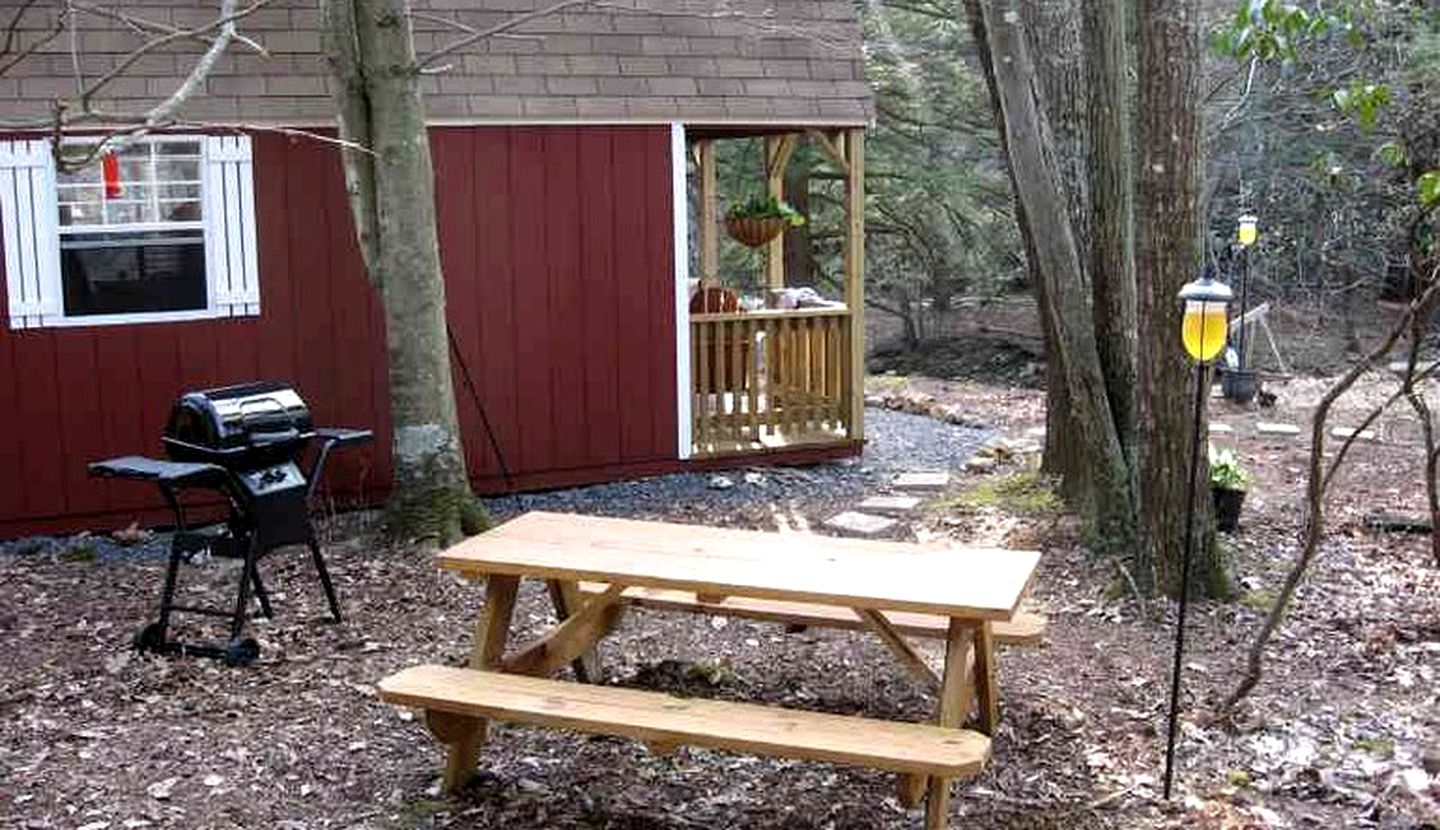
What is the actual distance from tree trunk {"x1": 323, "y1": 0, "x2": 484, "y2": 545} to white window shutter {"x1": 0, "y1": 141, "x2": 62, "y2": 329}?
76.4 inches

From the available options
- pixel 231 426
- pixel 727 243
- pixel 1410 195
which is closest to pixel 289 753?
pixel 231 426

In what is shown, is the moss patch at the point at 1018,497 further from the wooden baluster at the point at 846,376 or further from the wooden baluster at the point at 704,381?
the wooden baluster at the point at 704,381

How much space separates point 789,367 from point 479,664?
5.92 metres

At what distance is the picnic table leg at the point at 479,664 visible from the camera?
175 inches

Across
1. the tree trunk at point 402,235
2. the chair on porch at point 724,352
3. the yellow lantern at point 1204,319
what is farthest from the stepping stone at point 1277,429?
the yellow lantern at point 1204,319

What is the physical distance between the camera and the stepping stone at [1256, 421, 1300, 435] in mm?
12047

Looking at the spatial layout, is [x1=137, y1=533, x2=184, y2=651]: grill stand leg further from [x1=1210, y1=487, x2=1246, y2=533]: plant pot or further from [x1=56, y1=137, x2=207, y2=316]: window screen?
[x1=1210, y1=487, x2=1246, y2=533]: plant pot

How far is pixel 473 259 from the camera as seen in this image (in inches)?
368

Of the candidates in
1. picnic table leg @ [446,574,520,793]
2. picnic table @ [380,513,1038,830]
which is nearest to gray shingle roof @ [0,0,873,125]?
picnic table @ [380,513,1038,830]

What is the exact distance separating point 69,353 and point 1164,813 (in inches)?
258

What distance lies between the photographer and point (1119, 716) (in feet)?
17.2

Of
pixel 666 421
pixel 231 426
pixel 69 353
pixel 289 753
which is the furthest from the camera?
pixel 666 421

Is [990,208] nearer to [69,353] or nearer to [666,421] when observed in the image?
[666,421]

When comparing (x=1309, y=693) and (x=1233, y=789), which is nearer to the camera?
(x=1233, y=789)
